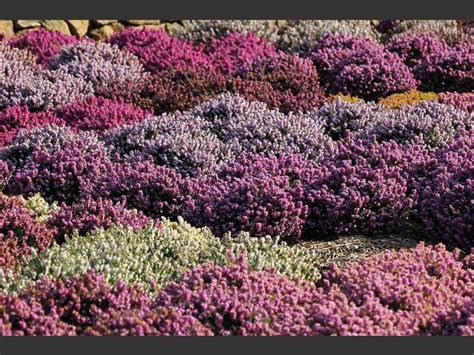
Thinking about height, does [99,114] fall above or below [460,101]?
below

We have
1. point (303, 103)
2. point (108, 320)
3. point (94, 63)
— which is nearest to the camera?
point (108, 320)

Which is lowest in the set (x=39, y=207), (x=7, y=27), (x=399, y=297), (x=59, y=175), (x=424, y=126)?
(x=39, y=207)

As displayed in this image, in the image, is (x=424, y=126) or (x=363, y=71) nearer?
(x=424, y=126)

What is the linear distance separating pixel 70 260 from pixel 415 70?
7.87 meters

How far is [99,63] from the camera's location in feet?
40.6

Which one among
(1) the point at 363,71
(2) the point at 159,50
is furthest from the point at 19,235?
(2) the point at 159,50

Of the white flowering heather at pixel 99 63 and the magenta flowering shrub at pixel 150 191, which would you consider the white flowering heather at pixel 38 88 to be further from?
the magenta flowering shrub at pixel 150 191

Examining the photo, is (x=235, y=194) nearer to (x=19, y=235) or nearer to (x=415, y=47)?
(x=19, y=235)

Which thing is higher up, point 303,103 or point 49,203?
point 303,103

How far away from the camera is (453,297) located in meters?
5.52

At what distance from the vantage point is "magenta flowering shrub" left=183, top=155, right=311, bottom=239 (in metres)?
7.05

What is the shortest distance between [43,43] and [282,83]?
4.29 m

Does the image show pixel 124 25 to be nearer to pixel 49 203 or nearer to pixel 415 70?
pixel 415 70

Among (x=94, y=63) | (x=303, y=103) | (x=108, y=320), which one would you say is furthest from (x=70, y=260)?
(x=94, y=63)
